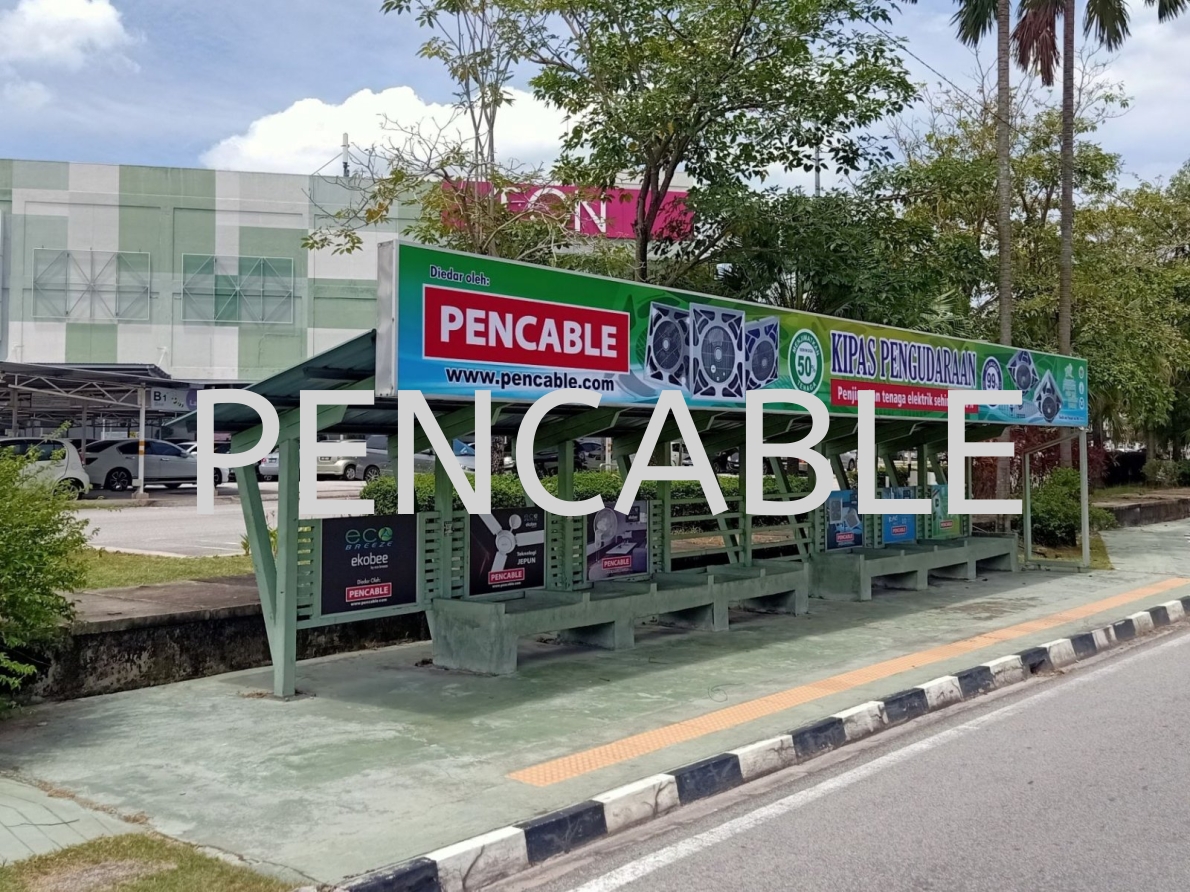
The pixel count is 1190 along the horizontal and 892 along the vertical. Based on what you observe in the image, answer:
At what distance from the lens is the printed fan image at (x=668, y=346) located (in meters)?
8.48

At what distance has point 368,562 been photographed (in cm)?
829

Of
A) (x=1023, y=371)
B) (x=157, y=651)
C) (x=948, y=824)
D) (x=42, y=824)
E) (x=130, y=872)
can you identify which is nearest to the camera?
(x=130, y=872)

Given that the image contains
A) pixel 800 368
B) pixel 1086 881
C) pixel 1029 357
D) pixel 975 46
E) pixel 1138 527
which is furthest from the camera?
pixel 1138 527

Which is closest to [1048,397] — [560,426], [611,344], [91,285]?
[560,426]

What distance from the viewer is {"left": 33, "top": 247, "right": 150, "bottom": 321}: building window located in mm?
40000

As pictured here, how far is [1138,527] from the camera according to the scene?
23.7 meters

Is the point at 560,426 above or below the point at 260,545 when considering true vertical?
above

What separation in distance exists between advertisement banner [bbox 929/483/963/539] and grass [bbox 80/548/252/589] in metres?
8.92

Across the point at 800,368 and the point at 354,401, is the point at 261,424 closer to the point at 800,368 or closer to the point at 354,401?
the point at 354,401

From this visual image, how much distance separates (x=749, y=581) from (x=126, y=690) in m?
5.75

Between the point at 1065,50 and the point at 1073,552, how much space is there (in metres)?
8.92

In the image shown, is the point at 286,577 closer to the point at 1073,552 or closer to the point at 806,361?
the point at 806,361

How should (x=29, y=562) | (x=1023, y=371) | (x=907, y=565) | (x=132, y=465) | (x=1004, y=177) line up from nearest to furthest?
(x=29, y=562), (x=907, y=565), (x=1023, y=371), (x=1004, y=177), (x=132, y=465)

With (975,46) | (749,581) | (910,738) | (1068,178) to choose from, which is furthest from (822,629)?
(975,46)
